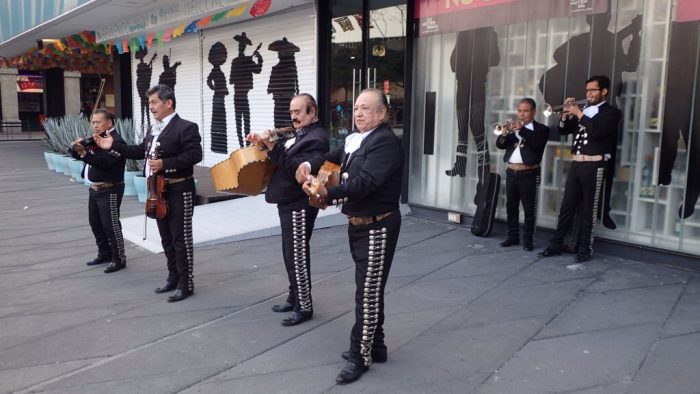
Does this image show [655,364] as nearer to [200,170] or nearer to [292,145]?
[292,145]

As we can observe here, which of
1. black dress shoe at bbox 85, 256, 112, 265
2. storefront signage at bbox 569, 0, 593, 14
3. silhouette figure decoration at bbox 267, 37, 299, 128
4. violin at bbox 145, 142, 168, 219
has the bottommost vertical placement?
black dress shoe at bbox 85, 256, 112, 265

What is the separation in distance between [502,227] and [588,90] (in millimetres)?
2178

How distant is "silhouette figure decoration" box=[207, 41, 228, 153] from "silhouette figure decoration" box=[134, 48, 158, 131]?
380cm

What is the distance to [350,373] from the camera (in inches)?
143

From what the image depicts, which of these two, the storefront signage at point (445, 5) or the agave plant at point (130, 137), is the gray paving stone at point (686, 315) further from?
the agave plant at point (130, 137)

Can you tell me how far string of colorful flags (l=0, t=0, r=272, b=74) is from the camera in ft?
35.4

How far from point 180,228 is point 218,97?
8810mm

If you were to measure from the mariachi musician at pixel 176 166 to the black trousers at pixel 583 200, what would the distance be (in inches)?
155

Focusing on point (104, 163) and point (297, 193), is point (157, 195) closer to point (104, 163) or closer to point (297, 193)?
point (104, 163)

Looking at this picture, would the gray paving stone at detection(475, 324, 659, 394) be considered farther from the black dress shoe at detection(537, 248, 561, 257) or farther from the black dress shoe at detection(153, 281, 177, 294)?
the black dress shoe at detection(153, 281, 177, 294)

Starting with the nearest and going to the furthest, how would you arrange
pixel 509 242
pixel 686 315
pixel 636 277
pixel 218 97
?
pixel 686 315, pixel 636 277, pixel 509 242, pixel 218 97

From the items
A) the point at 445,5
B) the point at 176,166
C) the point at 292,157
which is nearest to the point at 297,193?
the point at 292,157

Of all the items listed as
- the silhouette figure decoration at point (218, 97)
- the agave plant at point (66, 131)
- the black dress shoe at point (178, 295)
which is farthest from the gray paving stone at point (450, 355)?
the agave plant at point (66, 131)

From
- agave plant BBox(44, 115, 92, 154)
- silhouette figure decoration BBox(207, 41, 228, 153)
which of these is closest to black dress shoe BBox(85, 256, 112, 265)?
silhouette figure decoration BBox(207, 41, 228, 153)
